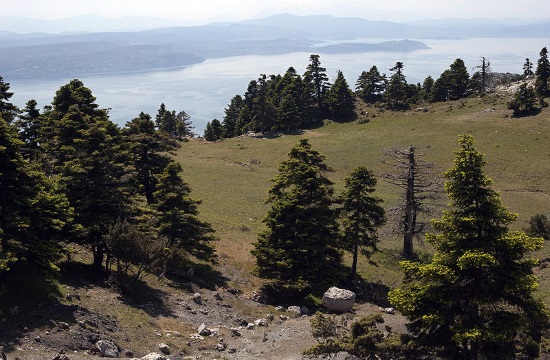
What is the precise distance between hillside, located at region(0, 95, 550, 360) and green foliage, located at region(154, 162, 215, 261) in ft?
7.45

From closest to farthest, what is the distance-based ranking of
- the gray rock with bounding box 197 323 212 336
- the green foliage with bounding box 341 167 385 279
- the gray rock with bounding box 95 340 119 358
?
the gray rock with bounding box 95 340 119 358, the gray rock with bounding box 197 323 212 336, the green foliage with bounding box 341 167 385 279

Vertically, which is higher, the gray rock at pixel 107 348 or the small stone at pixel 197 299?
the gray rock at pixel 107 348

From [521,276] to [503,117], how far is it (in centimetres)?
7433

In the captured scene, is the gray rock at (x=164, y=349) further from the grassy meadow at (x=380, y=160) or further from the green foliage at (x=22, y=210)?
the grassy meadow at (x=380, y=160)

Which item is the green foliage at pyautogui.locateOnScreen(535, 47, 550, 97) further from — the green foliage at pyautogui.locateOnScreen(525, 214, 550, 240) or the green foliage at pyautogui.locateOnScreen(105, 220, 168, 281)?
the green foliage at pyautogui.locateOnScreen(105, 220, 168, 281)

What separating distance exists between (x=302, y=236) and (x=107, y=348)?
606 inches

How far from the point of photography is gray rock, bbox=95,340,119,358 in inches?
783

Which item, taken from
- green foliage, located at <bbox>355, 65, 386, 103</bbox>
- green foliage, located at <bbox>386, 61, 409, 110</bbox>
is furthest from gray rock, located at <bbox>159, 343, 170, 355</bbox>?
green foliage, located at <bbox>355, 65, 386, 103</bbox>

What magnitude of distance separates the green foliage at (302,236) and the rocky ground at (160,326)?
2.94 meters

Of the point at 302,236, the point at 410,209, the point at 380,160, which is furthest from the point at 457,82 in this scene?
the point at 302,236

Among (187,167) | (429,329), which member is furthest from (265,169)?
(429,329)

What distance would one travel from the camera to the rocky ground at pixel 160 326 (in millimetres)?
19547

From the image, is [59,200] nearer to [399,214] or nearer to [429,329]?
[429,329]

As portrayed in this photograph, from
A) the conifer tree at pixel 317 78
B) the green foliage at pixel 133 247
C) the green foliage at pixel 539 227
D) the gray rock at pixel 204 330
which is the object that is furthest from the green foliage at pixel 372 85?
the gray rock at pixel 204 330
